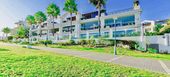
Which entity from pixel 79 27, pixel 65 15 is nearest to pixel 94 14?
pixel 79 27

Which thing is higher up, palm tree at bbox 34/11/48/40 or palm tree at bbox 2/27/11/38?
palm tree at bbox 34/11/48/40

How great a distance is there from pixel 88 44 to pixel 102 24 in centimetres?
1345

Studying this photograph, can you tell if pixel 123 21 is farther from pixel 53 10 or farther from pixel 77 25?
pixel 53 10

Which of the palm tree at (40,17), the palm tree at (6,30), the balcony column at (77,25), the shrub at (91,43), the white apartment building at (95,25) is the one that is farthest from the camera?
the palm tree at (6,30)

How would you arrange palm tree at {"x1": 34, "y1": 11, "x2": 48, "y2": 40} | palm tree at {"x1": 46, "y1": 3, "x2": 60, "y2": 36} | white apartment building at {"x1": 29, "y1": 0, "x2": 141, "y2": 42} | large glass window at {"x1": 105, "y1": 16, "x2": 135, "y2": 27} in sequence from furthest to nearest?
1. palm tree at {"x1": 34, "y1": 11, "x2": 48, "y2": 40}
2. palm tree at {"x1": 46, "y1": 3, "x2": 60, "y2": 36}
3. large glass window at {"x1": 105, "y1": 16, "x2": 135, "y2": 27}
4. white apartment building at {"x1": 29, "y1": 0, "x2": 141, "y2": 42}

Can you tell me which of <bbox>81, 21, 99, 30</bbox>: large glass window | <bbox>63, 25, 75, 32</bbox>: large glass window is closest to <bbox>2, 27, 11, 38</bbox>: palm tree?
<bbox>63, 25, 75, 32</bbox>: large glass window

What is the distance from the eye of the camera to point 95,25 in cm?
5616

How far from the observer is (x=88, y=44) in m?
42.0

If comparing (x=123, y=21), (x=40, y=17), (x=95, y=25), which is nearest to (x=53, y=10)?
(x=40, y=17)

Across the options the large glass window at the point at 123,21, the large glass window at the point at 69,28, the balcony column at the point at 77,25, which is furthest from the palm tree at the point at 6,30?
the large glass window at the point at 123,21

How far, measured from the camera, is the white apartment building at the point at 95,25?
46.4 metres

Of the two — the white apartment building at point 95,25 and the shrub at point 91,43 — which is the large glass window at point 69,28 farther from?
the shrub at point 91,43

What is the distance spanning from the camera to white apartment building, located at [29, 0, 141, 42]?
4644 cm

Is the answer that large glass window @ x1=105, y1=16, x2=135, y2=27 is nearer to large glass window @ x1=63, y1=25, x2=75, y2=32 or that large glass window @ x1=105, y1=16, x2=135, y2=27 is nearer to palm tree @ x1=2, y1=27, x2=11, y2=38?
large glass window @ x1=63, y1=25, x2=75, y2=32
